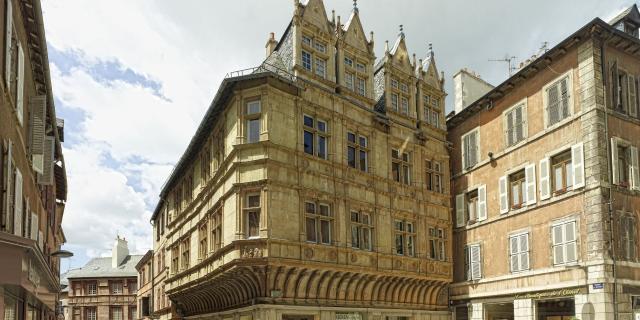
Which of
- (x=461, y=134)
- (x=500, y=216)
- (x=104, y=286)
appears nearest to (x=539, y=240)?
(x=500, y=216)

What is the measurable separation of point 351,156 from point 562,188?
26.5ft

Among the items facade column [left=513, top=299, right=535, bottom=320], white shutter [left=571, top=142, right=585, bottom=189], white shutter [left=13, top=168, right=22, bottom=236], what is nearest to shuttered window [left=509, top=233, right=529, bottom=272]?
facade column [left=513, top=299, right=535, bottom=320]

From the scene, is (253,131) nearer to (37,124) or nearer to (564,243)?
(37,124)

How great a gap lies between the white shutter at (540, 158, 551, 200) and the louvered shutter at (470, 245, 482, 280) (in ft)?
15.3

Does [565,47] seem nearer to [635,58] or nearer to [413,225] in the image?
[635,58]

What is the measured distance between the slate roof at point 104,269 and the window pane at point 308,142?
49.9 metres

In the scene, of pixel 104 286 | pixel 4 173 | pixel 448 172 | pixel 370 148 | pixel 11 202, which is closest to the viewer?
pixel 4 173

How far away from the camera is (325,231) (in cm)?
2231

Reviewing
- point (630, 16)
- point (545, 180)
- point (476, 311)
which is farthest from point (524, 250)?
point (630, 16)

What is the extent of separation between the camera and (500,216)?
82.6 feet

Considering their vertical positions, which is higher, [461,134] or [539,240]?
[461,134]

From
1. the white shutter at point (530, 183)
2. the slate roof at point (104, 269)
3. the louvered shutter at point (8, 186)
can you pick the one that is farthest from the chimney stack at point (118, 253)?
the louvered shutter at point (8, 186)

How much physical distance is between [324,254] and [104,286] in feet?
170

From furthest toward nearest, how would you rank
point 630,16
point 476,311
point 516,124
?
point 476,311
point 516,124
point 630,16
